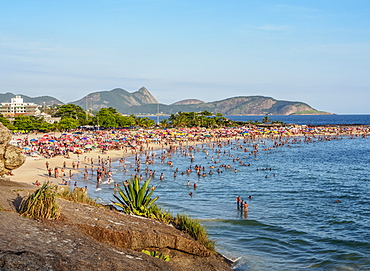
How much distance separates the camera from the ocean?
52.6 ft

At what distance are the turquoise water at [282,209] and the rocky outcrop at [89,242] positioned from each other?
377 cm

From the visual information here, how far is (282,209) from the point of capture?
2459cm

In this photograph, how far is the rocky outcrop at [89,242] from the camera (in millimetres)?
7285

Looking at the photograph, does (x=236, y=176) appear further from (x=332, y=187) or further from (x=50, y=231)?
(x=50, y=231)

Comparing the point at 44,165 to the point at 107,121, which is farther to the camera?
the point at 107,121

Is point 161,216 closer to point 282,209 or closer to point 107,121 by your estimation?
point 282,209

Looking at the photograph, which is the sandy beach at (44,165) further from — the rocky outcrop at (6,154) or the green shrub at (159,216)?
the green shrub at (159,216)

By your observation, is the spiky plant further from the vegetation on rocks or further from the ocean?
the ocean

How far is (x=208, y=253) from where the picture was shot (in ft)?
39.3

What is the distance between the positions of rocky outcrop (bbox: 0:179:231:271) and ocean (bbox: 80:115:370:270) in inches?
151

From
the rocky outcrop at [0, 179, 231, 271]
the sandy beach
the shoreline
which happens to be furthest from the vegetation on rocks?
the sandy beach

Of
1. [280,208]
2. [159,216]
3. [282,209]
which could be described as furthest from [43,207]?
[280,208]

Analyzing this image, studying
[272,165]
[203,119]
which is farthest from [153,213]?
[203,119]

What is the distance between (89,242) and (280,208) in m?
18.2
